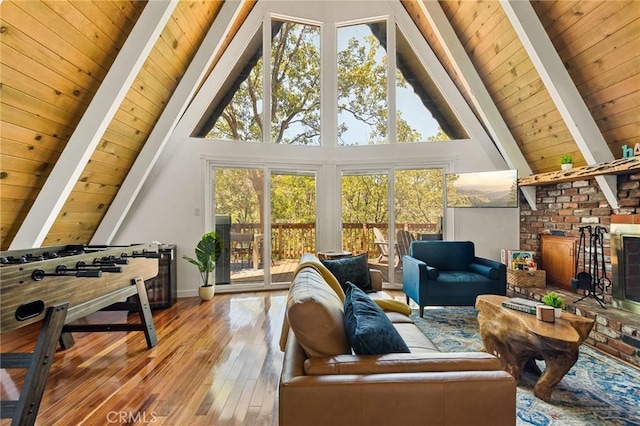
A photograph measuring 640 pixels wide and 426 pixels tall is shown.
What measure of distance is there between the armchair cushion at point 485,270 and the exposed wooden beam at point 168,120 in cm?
412

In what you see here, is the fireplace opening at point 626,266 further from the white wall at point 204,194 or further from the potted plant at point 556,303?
the white wall at point 204,194

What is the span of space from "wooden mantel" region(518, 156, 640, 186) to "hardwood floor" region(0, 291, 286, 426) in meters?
3.61

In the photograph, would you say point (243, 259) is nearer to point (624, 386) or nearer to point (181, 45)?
point (181, 45)

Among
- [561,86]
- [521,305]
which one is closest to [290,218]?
[521,305]

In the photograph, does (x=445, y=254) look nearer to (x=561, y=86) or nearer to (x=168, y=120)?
(x=561, y=86)

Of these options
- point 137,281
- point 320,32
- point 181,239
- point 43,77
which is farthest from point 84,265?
point 320,32

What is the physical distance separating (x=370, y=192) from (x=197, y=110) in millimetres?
2992

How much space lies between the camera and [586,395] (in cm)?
205

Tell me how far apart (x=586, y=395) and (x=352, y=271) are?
1.86 metres

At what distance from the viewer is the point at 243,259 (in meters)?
4.94

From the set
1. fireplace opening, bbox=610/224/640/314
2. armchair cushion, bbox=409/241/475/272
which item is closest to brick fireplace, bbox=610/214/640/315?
fireplace opening, bbox=610/224/640/314

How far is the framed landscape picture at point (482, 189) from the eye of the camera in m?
4.22

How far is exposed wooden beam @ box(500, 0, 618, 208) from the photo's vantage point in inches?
112

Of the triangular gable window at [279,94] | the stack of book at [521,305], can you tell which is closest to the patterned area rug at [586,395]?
the stack of book at [521,305]
